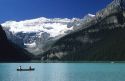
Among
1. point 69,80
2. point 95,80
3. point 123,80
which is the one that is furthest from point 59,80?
point 123,80

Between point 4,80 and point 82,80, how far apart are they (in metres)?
19.3

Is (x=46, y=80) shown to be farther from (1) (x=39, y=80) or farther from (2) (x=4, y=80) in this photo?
(2) (x=4, y=80)

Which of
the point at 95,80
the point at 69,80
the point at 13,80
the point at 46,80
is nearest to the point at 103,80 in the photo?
the point at 95,80

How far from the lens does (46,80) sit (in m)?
86.4

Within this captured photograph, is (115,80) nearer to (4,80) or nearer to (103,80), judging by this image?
(103,80)

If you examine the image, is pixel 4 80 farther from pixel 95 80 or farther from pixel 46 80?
pixel 95 80

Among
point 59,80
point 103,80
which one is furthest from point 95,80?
point 59,80

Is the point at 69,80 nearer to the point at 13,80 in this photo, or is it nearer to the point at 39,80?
the point at 39,80

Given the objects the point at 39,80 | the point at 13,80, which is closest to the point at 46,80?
the point at 39,80

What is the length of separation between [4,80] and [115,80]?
27.2 meters

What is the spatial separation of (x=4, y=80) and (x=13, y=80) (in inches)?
96.7

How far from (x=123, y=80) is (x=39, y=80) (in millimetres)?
20663

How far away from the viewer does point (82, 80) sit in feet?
280

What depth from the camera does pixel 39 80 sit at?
3386 inches
